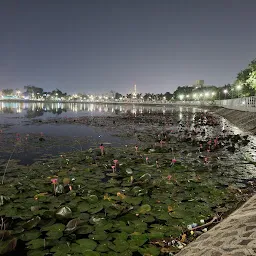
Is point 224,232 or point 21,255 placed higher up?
point 224,232

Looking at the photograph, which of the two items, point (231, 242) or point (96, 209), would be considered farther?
point (96, 209)

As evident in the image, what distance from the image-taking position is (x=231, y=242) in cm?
365

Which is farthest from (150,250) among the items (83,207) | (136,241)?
(83,207)

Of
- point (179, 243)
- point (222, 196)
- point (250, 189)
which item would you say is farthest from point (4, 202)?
point (250, 189)

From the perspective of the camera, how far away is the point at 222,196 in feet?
23.2

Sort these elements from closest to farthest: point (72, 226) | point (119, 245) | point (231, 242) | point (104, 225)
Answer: point (231, 242) → point (119, 245) → point (72, 226) → point (104, 225)

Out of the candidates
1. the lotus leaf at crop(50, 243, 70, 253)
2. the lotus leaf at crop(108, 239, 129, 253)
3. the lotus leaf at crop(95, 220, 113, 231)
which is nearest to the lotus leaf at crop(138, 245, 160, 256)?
the lotus leaf at crop(108, 239, 129, 253)

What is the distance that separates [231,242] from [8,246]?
3.77 meters

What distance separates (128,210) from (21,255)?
8.02 feet

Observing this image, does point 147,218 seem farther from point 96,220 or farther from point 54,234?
point 54,234

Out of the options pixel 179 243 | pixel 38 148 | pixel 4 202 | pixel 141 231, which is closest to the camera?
pixel 179 243

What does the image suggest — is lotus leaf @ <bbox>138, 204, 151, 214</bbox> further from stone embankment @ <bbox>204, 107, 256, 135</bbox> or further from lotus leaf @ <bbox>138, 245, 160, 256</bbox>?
stone embankment @ <bbox>204, 107, 256, 135</bbox>

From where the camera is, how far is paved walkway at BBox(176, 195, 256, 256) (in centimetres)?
337

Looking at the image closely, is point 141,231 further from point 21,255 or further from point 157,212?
point 21,255
